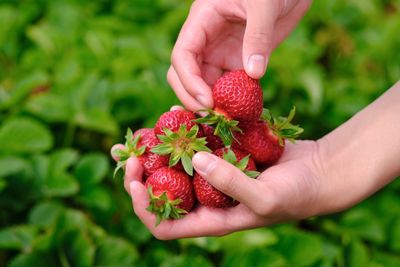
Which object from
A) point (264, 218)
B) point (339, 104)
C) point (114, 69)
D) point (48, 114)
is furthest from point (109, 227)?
point (339, 104)

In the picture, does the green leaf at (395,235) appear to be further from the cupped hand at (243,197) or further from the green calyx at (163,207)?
the green calyx at (163,207)

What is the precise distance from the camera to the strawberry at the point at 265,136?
5.63 ft

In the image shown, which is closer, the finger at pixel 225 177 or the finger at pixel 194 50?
the finger at pixel 225 177

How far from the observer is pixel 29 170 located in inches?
95.4

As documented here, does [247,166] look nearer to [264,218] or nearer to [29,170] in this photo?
[264,218]

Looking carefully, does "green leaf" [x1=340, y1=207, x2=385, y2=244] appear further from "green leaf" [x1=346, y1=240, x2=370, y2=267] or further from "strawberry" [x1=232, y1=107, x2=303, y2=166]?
"strawberry" [x1=232, y1=107, x2=303, y2=166]

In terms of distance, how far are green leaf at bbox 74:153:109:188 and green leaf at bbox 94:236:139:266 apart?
0.32 metres

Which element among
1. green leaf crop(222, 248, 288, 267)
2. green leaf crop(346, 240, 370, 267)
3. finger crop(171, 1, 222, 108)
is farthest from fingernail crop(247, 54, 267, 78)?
green leaf crop(346, 240, 370, 267)

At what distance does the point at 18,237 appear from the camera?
7.29 feet

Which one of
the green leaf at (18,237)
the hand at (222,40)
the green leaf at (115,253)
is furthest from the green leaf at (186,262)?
the hand at (222,40)

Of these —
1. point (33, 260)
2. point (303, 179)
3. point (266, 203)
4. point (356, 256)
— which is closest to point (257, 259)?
point (356, 256)

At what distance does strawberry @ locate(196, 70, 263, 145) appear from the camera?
163 centimetres

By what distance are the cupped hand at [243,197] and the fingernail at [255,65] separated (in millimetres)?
260

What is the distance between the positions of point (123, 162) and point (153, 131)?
0.12 m
